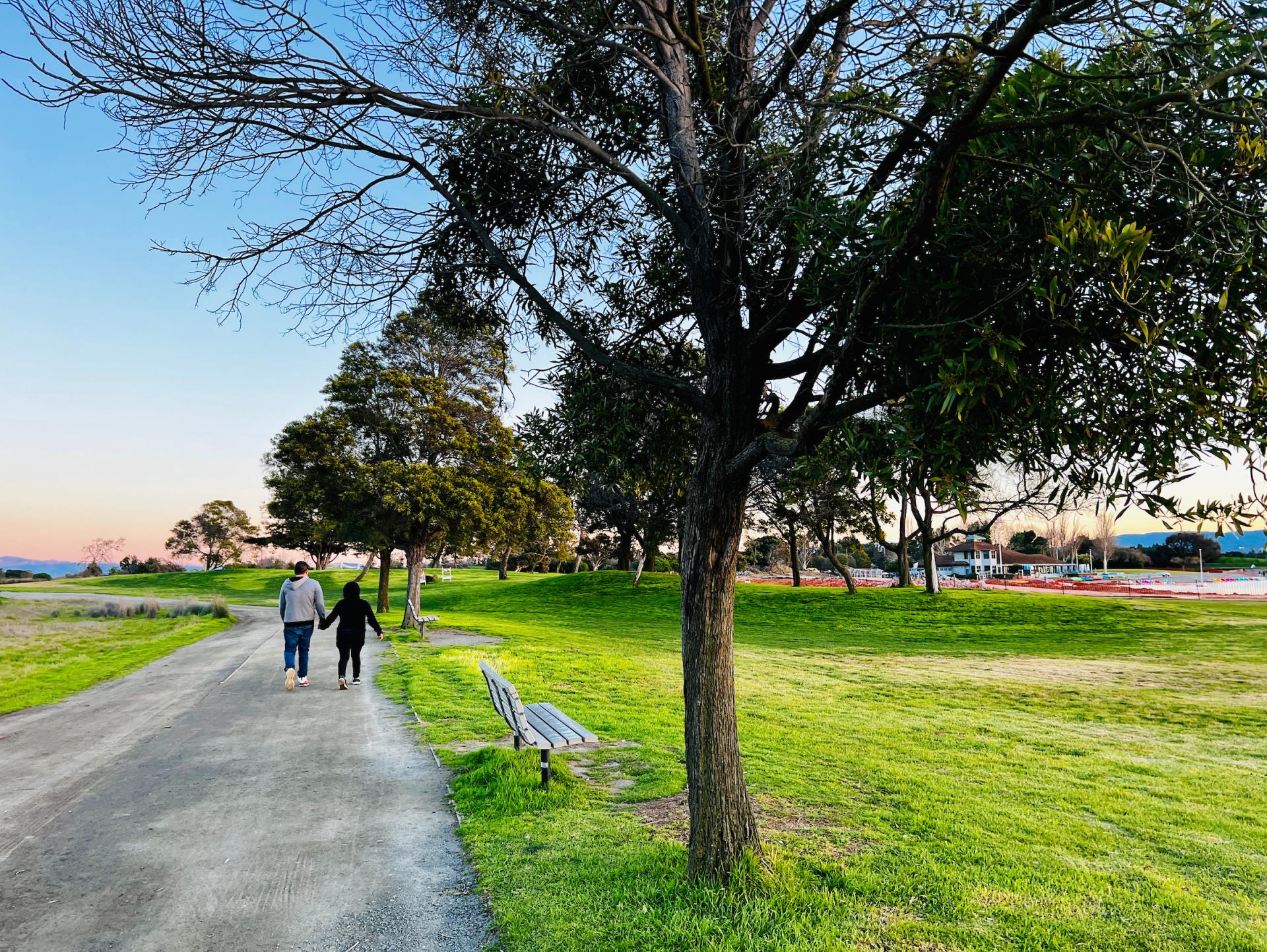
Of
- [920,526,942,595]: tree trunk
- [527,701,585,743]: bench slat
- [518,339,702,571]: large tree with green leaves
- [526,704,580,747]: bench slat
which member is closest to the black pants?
[527,701,585,743]: bench slat

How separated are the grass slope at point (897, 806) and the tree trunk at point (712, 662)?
0.41 m

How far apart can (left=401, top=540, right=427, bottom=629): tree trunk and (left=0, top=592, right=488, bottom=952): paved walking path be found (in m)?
13.1

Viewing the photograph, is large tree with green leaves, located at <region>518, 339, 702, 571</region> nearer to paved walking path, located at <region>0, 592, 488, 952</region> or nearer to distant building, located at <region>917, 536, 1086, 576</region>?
paved walking path, located at <region>0, 592, 488, 952</region>

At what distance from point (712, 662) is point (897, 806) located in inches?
135

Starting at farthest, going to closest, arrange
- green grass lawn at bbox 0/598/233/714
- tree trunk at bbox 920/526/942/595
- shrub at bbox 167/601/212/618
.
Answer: tree trunk at bbox 920/526/942/595 < shrub at bbox 167/601/212/618 < green grass lawn at bbox 0/598/233/714

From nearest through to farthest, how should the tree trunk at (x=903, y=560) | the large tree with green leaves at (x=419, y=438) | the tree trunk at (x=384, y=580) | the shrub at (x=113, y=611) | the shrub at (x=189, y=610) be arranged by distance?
the large tree with green leaves at (x=419, y=438), the tree trunk at (x=384, y=580), the shrub at (x=113, y=611), the shrub at (x=189, y=610), the tree trunk at (x=903, y=560)

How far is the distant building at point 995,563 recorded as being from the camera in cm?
8812

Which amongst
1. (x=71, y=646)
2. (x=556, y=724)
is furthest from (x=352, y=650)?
(x=71, y=646)

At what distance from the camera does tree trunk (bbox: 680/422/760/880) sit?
16.6 feet

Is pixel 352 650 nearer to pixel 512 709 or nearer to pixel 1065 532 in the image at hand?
pixel 512 709

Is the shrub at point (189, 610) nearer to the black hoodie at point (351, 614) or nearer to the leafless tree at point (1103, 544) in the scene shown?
the black hoodie at point (351, 614)

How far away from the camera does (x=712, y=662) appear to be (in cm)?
520

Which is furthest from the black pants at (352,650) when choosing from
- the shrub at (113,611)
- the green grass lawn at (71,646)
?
the shrub at (113,611)

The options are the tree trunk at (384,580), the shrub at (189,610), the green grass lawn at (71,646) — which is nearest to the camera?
the green grass lawn at (71,646)
